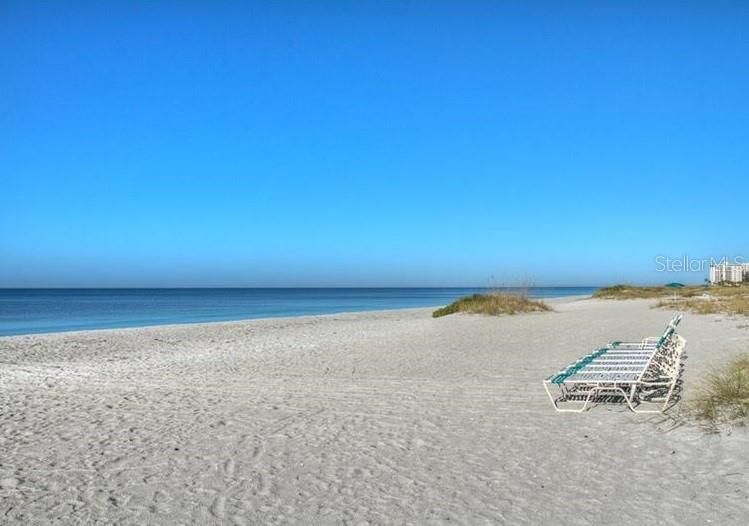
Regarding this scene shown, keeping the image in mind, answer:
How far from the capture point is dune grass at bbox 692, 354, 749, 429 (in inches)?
243

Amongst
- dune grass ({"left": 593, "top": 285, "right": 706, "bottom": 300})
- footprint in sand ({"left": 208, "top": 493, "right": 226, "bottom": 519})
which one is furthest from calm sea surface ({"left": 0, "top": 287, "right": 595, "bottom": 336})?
footprint in sand ({"left": 208, "top": 493, "right": 226, "bottom": 519})

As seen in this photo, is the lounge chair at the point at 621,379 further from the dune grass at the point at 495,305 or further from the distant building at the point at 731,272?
the distant building at the point at 731,272

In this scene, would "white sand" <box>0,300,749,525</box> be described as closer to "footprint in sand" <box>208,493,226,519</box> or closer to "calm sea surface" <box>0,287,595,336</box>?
"footprint in sand" <box>208,493,226,519</box>

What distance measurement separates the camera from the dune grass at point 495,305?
25828 millimetres

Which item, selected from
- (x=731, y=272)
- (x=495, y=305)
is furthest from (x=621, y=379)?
(x=731, y=272)

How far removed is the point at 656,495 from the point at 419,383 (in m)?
5.16

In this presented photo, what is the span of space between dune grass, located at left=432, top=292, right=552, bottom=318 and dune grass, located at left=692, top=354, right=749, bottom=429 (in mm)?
18578

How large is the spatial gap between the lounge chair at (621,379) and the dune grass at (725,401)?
41 cm

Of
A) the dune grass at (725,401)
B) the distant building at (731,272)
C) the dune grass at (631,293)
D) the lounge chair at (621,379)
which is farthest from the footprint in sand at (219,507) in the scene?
the distant building at (731,272)

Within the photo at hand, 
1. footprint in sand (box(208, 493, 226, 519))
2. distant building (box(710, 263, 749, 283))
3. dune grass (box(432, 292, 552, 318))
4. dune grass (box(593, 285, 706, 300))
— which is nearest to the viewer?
footprint in sand (box(208, 493, 226, 519))

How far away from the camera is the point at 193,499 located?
4457 millimetres

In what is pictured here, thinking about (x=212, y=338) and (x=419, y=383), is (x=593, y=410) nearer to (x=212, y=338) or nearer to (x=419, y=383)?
(x=419, y=383)

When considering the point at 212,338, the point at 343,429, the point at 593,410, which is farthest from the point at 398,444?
the point at 212,338

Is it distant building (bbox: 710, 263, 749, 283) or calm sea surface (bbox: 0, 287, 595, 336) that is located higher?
distant building (bbox: 710, 263, 749, 283)
